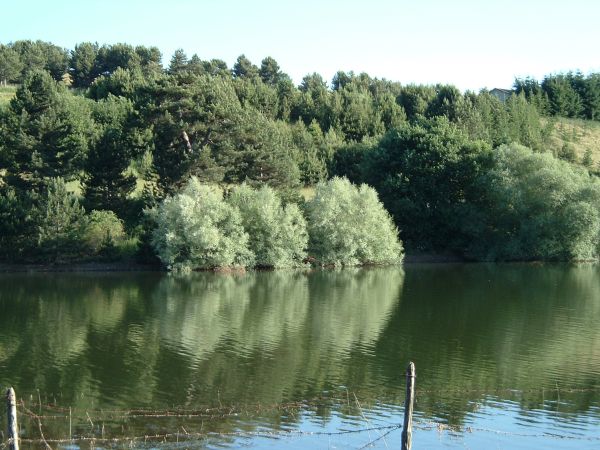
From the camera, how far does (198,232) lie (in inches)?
2325

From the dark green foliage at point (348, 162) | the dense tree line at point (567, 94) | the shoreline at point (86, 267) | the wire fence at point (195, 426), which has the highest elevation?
the dense tree line at point (567, 94)

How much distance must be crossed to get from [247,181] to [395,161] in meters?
16.1

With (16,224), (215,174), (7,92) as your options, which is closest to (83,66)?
(7,92)

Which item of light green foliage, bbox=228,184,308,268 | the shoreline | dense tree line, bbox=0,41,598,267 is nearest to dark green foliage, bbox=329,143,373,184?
dense tree line, bbox=0,41,598,267

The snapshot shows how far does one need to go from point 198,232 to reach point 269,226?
6401 millimetres

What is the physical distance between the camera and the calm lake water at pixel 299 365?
67.4 ft

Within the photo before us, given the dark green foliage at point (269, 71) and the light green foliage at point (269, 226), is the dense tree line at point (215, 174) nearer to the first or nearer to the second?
the light green foliage at point (269, 226)

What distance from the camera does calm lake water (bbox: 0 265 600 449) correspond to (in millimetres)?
20547

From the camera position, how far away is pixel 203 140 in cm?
6725

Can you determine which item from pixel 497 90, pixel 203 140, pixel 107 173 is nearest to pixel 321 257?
pixel 203 140

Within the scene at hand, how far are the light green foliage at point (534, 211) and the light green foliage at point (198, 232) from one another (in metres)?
23.9

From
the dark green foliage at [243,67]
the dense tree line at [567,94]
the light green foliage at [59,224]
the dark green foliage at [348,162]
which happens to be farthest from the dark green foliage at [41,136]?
the dark green foliage at [243,67]

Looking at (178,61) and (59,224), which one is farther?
(178,61)

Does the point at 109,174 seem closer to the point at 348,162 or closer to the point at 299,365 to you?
the point at 348,162
